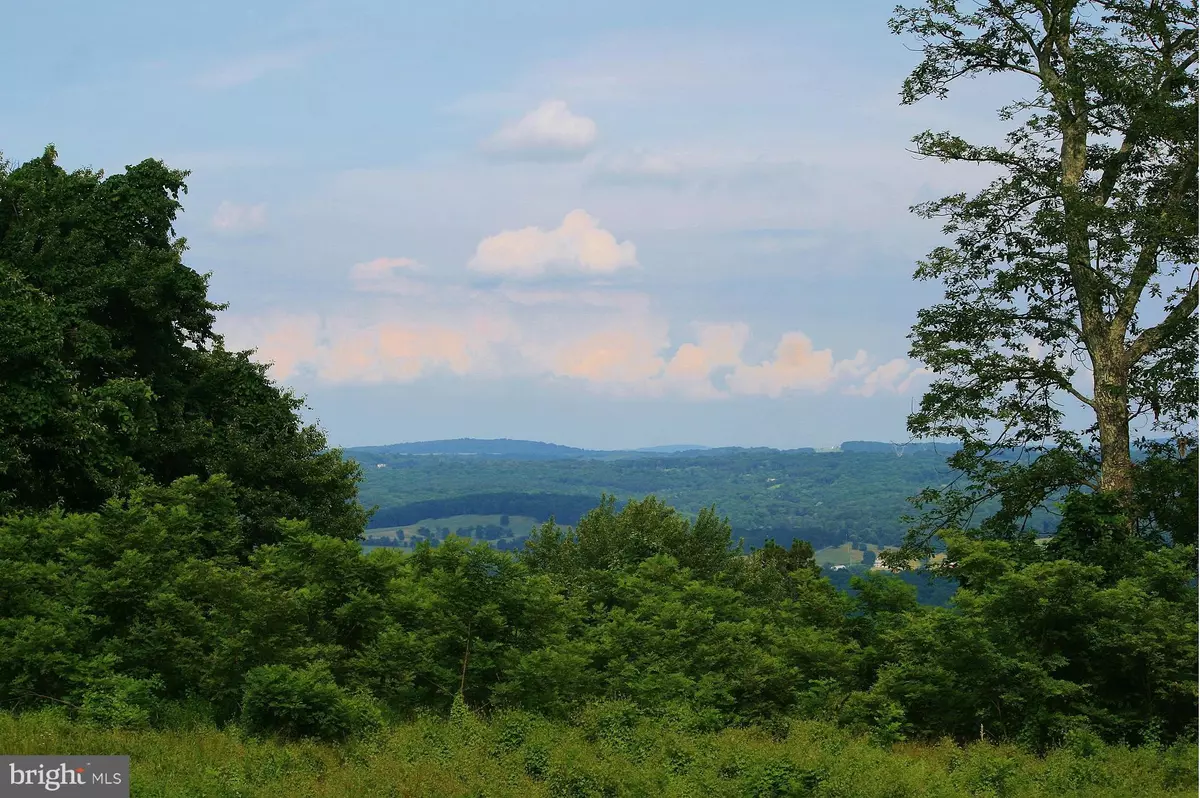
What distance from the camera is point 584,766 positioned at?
15.9 meters

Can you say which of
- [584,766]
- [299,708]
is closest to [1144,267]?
[584,766]

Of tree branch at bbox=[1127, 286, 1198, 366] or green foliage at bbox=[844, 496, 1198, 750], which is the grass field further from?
tree branch at bbox=[1127, 286, 1198, 366]

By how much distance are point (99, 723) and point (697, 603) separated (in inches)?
440

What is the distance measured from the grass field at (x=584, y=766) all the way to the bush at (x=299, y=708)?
0.50 metres

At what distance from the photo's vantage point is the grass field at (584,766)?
48.6 ft

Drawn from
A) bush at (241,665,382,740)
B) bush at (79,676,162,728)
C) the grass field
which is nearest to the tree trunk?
the grass field

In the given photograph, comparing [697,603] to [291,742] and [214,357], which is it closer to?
[291,742]

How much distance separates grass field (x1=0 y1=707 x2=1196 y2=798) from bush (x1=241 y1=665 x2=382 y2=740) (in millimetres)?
496

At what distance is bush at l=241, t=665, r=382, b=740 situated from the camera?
17172 mm

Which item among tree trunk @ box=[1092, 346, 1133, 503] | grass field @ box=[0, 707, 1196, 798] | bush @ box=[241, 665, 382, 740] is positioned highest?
tree trunk @ box=[1092, 346, 1133, 503]

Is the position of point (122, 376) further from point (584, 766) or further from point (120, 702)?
point (584, 766)

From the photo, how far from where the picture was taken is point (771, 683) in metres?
19.9

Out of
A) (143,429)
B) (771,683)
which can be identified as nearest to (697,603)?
(771,683)

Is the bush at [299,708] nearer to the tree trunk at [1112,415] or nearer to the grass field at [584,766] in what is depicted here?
the grass field at [584,766]
